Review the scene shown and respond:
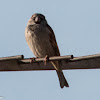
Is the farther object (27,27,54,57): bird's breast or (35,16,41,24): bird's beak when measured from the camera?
(35,16,41,24): bird's beak

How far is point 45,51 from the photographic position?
635cm

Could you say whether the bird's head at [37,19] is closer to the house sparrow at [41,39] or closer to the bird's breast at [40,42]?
the house sparrow at [41,39]

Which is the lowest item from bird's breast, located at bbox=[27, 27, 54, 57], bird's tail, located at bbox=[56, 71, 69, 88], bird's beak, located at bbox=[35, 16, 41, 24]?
bird's tail, located at bbox=[56, 71, 69, 88]

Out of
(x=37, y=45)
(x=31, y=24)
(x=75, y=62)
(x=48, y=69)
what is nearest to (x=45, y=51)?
(x=37, y=45)

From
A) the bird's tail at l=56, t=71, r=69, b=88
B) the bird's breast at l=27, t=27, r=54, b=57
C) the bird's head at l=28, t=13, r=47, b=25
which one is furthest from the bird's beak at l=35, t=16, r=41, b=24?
the bird's tail at l=56, t=71, r=69, b=88

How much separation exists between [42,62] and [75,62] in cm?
48

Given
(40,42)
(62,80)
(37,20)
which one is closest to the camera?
(62,80)

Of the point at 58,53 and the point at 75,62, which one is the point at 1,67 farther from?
the point at 58,53

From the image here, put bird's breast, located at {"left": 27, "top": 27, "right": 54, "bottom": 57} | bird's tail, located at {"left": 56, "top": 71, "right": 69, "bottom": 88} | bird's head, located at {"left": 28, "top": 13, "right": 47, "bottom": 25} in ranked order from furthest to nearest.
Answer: bird's head, located at {"left": 28, "top": 13, "right": 47, "bottom": 25} → bird's breast, located at {"left": 27, "top": 27, "right": 54, "bottom": 57} → bird's tail, located at {"left": 56, "top": 71, "right": 69, "bottom": 88}

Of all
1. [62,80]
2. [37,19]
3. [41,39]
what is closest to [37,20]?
[37,19]

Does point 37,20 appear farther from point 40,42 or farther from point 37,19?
point 40,42

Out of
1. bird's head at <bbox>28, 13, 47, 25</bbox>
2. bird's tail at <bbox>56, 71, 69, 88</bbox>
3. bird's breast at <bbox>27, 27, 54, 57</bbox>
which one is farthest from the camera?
bird's head at <bbox>28, 13, 47, 25</bbox>

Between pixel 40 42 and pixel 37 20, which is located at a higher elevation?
pixel 37 20

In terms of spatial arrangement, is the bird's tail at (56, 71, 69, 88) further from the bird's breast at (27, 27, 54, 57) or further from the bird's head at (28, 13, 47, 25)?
the bird's head at (28, 13, 47, 25)
